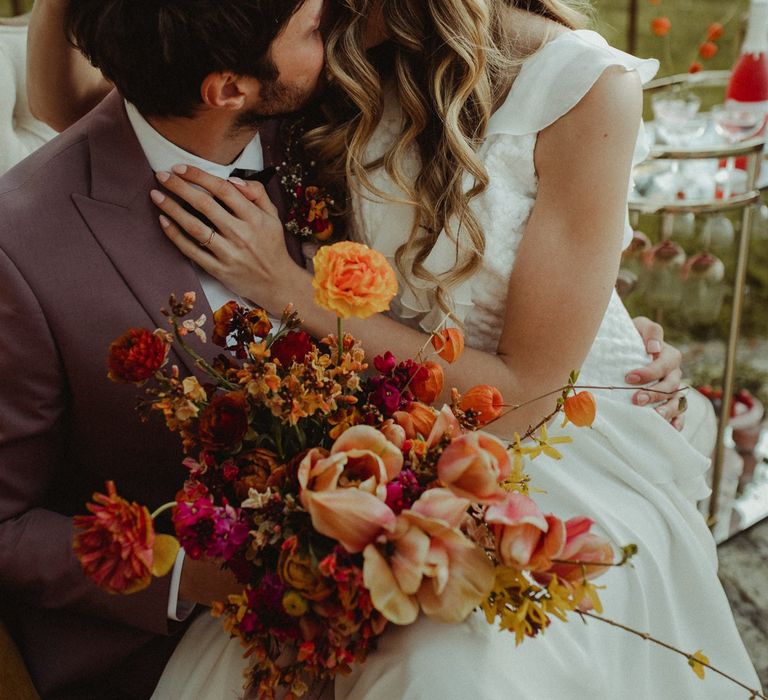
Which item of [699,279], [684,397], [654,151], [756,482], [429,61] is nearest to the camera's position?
[429,61]

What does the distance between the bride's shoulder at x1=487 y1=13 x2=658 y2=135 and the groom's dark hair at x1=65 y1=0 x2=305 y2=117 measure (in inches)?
15.5

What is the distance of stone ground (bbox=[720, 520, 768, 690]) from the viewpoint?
6.33 ft

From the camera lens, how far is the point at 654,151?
1849 mm

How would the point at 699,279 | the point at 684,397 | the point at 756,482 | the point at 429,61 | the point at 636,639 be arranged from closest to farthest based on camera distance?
the point at 636,639, the point at 429,61, the point at 684,397, the point at 699,279, the point at 756,482

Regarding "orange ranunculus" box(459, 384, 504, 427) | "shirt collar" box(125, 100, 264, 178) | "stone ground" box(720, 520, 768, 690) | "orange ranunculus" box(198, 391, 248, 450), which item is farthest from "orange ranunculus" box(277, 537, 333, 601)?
"stone ground" box(720, 520, 768, 690)

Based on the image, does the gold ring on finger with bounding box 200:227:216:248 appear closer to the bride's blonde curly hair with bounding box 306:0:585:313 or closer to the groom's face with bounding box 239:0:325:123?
the groom's face with bounding box 239:0:325:123

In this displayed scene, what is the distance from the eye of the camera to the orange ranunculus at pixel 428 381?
0.87m

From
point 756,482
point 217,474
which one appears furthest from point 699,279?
point 217,474

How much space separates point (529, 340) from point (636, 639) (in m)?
0.45

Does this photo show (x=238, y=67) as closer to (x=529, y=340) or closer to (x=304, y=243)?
(x=304, y=243)

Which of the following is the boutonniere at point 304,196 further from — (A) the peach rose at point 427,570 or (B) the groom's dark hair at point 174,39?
(A) the peach rose at point 427,570

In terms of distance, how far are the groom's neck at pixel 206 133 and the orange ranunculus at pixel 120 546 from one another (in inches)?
25.1

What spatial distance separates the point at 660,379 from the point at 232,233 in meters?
0.80

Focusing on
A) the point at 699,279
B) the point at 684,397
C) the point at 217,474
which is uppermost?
the point at 217,474
